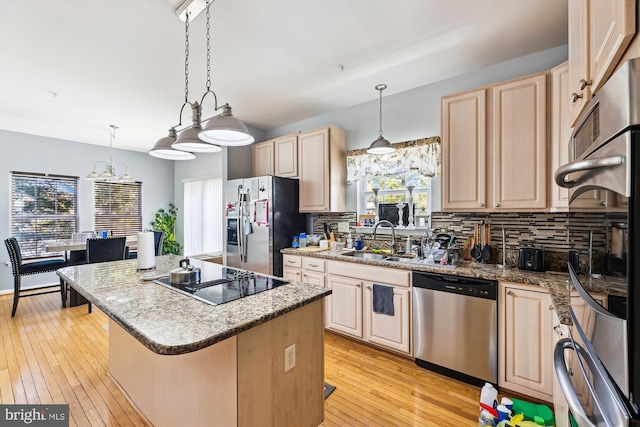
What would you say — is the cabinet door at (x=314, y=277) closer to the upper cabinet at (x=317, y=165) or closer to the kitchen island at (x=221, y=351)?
the upper cabinet at (x=317, y=165)

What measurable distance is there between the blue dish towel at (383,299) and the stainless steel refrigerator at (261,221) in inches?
53.4

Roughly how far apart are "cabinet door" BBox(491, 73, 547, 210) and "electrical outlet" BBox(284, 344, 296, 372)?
6.46 ft

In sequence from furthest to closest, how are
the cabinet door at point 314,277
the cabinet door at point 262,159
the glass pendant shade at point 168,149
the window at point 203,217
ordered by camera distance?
the window at point 203,217, the cabinet door at point 262,159, the cabinet door at point 314,277, the glass pendant shade at point 168,149

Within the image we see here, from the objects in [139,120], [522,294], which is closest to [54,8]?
[139,120]

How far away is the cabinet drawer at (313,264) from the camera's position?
3043mm

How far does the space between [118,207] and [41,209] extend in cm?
115

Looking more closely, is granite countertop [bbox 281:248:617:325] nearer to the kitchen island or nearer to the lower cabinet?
the lower cabinet

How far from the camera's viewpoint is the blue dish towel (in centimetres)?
252

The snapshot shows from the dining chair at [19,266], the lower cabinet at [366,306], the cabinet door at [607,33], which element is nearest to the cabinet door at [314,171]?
the lower cabinet at [366,306]

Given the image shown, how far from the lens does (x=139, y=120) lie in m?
4.04

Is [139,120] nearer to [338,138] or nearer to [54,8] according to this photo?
[54,8]

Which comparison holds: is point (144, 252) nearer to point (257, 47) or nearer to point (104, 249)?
point (257, 47)

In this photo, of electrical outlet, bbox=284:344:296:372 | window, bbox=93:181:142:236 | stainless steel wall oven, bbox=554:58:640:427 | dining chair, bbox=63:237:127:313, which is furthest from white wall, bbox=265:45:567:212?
window, bbox=93:181:142:236

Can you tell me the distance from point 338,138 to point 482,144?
1.70 metres
